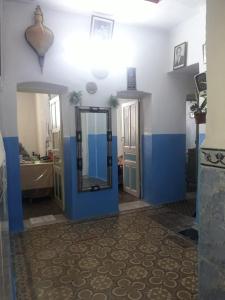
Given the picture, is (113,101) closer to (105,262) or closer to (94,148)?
(94,148)

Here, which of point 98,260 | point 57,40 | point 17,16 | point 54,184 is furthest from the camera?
point 54,184

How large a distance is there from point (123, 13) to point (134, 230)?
10.3 feet

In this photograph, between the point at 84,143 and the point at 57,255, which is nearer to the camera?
the point at 57,255

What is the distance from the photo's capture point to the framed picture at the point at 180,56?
13.3 ft

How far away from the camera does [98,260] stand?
8.79 ft

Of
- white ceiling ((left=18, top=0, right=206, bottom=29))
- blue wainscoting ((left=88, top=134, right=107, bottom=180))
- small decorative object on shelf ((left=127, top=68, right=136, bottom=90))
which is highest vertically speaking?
white ceiling ((left=18, top=0, right=206, bottom=29))

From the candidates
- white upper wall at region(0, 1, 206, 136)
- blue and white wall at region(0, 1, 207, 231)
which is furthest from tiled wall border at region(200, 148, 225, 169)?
blue and white wall at region(0, 1, 207, 231)

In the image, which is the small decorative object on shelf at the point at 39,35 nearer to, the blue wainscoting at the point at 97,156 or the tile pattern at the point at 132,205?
the blue wainscoting at the point at 97,156

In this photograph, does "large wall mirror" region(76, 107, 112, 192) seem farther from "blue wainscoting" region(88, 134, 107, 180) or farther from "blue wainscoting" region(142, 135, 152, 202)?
"blue wainscoting" region(142, 135, 152, 202)

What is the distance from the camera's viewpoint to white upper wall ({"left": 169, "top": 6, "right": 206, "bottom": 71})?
3.71 metres

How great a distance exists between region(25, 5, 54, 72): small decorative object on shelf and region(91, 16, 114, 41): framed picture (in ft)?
2.16

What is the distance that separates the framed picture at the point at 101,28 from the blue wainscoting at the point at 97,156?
59.3 inches

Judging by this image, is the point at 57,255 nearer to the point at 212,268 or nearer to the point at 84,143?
the point at 84,143

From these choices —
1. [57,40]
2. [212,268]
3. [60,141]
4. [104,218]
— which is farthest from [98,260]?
[57,40]
